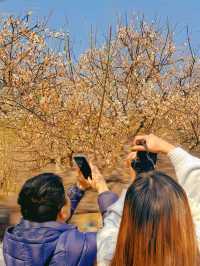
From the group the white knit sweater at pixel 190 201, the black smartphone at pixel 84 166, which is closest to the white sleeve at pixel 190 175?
the white knit sweater at pixel 190 201

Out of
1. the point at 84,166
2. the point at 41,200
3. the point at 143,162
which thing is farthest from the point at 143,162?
the point at 41,200

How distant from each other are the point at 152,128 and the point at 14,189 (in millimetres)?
3803

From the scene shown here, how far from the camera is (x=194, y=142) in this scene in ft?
43.6

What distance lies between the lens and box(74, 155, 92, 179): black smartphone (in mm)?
2531

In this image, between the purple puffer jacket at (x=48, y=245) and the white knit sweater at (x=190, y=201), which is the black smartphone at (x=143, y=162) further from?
the purple puffer jacket at (x=48, y=245)

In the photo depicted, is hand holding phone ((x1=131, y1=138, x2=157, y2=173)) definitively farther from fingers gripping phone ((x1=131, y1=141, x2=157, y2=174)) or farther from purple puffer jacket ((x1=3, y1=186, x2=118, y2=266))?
purple puffer jacket ((x1=3, y1=186, x2=118, y2=266))

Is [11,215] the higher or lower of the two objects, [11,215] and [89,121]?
the lower

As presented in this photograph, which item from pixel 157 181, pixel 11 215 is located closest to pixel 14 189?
pixel 11 215

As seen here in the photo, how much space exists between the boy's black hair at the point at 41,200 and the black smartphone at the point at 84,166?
22 cm

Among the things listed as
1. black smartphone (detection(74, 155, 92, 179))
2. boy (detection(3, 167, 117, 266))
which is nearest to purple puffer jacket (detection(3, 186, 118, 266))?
boy (detection(3, 167, 117, 266))

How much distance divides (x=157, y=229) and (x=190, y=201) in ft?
1.26

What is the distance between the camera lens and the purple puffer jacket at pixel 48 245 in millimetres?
2137

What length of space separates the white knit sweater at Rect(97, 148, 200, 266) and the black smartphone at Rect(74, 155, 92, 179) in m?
0.44

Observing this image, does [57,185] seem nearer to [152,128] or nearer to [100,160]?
[100,160]
